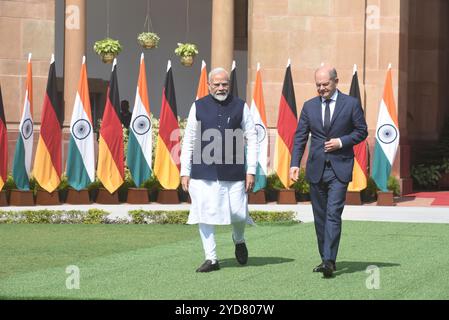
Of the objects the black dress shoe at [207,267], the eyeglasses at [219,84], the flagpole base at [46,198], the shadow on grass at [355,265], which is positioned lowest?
the flagpole base at [46,198]

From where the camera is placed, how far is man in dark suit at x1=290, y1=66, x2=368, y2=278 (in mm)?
11391

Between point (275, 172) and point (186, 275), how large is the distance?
12.4m

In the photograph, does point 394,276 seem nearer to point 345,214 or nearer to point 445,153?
point 345,214

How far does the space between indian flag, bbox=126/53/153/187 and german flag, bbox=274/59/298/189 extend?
2.69 meters

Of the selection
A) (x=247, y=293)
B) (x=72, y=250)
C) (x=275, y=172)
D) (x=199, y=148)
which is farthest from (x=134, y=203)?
(x=247, y=293)

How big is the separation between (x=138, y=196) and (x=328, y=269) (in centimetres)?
1244

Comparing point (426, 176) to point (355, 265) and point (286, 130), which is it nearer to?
point (286, 130)

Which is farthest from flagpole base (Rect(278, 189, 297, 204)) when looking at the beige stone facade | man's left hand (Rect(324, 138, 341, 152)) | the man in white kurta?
man's left hand (Rect(324, 138, 341, 152))

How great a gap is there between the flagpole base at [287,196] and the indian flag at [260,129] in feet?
1.55

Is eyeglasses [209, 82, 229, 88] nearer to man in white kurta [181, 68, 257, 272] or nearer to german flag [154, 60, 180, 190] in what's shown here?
man in white kurta [181, 68, 257, 272]

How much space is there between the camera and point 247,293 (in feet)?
32.7

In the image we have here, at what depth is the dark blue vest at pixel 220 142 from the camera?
11.6 metres

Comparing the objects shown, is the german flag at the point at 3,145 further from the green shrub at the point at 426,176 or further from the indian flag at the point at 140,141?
the green shrub at the point at 426,176

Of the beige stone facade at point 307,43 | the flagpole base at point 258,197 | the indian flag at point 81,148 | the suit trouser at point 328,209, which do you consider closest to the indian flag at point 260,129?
the flagpole base at point 258,197
